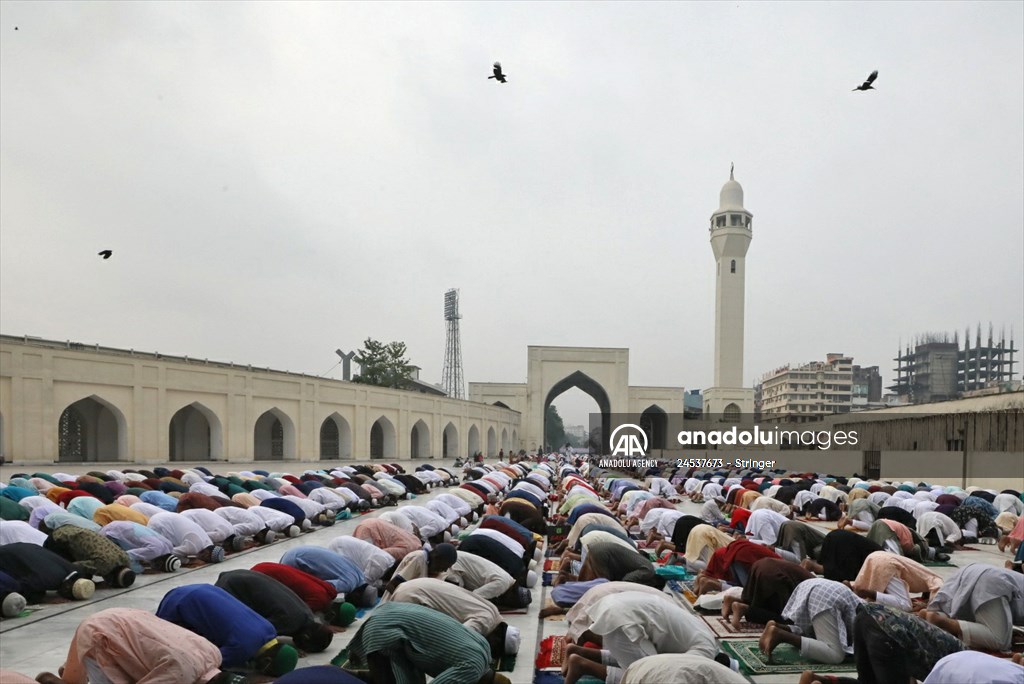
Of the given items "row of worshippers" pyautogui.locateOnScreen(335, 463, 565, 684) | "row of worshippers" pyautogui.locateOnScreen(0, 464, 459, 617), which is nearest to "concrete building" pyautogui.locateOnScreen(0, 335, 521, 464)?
"row of worshippers" pyautogui.locateOnScreen(0, 464, 459, 617)

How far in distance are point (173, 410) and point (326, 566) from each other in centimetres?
1620

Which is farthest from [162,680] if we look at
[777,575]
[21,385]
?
[21,385]

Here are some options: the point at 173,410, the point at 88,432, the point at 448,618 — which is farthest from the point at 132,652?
the point at 88,432

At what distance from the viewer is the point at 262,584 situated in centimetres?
494

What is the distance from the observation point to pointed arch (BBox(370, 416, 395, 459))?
3078 cm

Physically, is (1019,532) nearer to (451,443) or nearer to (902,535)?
(902,535)

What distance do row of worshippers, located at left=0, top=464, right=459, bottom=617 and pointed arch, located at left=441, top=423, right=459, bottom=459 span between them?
23.3 m

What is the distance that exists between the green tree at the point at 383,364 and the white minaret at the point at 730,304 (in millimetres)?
18309

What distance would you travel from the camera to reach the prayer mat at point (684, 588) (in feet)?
22.2

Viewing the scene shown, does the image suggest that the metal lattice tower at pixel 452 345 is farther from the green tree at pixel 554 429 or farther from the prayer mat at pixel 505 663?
the prayer mat at pixel 505 663

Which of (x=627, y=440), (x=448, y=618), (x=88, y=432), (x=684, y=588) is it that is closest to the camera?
(x=448, y=618)

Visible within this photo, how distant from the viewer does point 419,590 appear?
4.58 m

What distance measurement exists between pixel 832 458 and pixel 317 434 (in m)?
18.9

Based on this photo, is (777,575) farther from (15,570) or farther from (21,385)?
(21,385)
